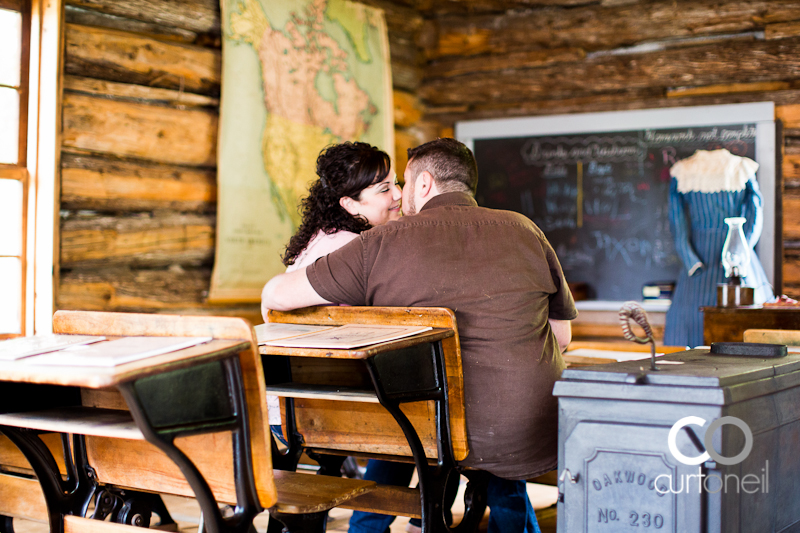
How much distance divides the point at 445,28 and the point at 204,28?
233 centimetres

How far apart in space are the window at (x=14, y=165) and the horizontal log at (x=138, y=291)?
207mm

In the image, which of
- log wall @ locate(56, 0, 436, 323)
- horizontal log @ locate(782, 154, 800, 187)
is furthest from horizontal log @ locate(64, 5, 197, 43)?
horizontal log @ locate(782, 154, 800, 187)

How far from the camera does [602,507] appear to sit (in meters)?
1.82

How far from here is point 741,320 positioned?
3.82m

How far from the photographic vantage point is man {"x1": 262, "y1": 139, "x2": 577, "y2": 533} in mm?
2195

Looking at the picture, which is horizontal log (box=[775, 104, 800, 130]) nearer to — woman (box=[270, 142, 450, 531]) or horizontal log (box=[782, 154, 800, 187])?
horizontal log (box=[782, 154, 800, 187])

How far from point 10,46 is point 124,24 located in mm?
551

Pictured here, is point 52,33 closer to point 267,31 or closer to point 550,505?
point 267,31

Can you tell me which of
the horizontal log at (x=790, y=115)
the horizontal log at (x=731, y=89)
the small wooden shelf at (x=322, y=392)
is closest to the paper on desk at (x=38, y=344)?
the small wooden shelf at (x=322, y=392)

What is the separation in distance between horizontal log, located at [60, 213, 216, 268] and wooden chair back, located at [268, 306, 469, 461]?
169 cm

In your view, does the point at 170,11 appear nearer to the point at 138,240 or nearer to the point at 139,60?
the point at 139,60

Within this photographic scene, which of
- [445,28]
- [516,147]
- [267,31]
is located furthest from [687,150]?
[267,31]

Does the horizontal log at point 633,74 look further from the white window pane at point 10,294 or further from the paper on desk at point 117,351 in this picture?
the paper on desk at point 117,351

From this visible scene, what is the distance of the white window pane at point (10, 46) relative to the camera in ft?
11.7
